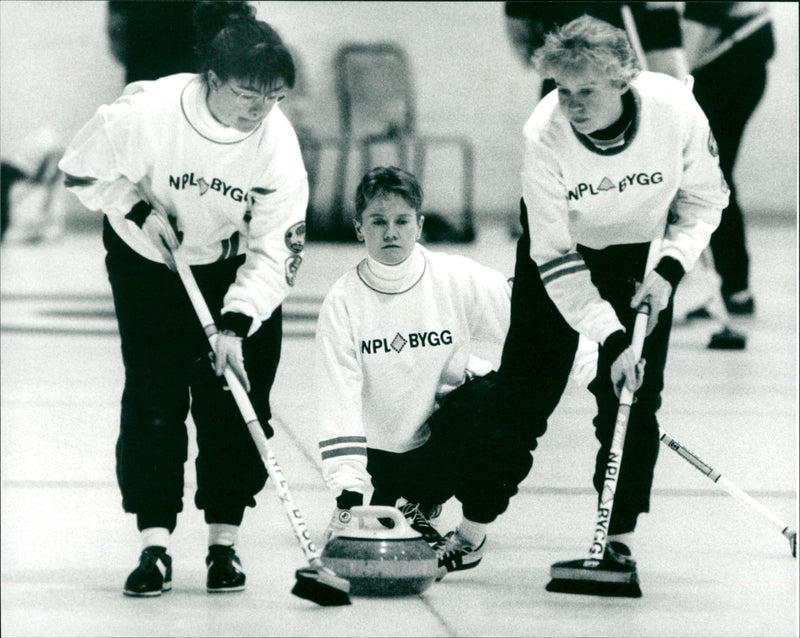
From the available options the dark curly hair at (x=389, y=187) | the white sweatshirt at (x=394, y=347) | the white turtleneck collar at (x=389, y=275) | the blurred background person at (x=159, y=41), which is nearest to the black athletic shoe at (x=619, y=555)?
the white sweatshirt at (x=394, y=347)

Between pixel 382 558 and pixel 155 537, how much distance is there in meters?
0.55

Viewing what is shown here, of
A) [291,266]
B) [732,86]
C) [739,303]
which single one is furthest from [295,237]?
[739,303]

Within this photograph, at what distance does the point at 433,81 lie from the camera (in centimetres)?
1595

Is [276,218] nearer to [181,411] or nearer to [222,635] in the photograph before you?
[181,411]

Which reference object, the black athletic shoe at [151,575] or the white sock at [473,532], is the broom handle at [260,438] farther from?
the white sock at [473,532]

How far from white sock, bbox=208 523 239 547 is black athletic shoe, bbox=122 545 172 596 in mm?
130

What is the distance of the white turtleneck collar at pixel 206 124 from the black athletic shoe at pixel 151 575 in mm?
968

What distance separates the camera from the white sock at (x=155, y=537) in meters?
3.58

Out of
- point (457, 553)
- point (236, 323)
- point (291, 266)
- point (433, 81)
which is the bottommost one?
point (457, 553)

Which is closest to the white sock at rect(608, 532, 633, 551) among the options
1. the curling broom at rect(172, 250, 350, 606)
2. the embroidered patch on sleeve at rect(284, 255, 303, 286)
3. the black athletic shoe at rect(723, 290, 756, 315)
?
the curling broom at rect(172, 250, 350, 606)

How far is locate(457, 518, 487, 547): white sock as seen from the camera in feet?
12.7

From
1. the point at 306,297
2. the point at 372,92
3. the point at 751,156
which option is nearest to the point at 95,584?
the point at 306,297

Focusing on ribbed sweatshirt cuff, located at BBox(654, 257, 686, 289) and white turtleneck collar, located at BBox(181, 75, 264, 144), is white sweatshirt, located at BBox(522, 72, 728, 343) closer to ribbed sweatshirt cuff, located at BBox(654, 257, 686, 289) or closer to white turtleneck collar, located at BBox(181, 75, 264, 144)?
ribbed sweatshirt cuff, located at BBox(654, 257, 686, 289)

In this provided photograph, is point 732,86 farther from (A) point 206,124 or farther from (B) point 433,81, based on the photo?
(B) point 433,81
